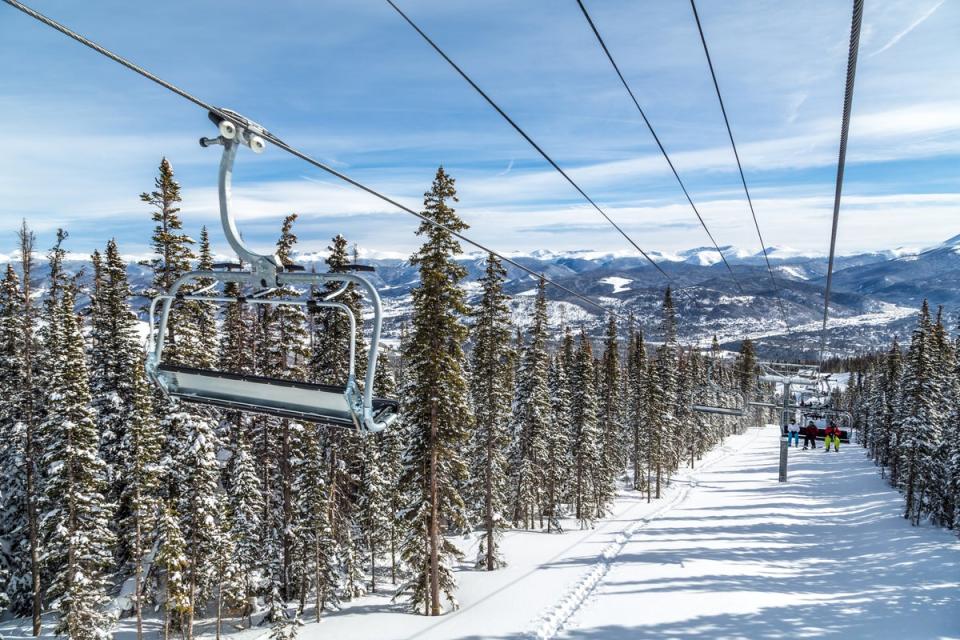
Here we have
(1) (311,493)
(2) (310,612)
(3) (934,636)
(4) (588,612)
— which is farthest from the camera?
(2) (310,612)

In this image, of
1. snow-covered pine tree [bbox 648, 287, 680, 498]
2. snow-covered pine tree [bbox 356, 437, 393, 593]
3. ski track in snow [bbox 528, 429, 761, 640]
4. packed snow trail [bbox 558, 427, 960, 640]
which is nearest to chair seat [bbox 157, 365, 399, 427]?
ski track in snow [bbox 528, 429, 761, 640]

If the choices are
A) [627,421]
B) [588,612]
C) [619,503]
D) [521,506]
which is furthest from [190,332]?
[627,421]

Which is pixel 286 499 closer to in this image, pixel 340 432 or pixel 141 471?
pixel 340 432

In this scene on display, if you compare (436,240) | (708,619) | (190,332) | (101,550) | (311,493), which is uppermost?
(436,240)

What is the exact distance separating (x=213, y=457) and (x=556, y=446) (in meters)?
27.9

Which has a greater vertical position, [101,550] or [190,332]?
[190,332]

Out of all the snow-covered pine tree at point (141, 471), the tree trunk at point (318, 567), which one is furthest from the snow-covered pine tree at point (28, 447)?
the tree trunk at point (318, 567)

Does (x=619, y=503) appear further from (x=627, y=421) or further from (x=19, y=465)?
(x=19, y=465)

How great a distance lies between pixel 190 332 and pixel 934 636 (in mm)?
29974

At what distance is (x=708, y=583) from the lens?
2794 centimetres

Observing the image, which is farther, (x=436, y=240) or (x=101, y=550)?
(x=101, y=550)

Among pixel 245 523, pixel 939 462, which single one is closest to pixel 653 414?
pixel 939 462

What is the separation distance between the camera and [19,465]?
28.1 meters

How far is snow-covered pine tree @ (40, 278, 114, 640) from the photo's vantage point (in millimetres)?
22156
